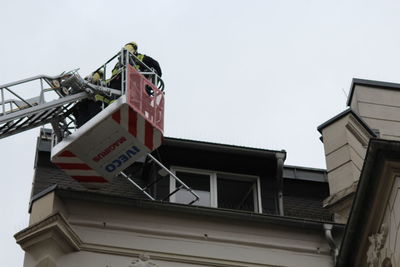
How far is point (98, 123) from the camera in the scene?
778 inches

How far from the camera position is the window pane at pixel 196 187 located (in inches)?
837

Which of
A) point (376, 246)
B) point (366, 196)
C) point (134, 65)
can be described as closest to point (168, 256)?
point (134, 65)

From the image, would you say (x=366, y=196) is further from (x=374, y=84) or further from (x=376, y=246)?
(x=374, y=84)

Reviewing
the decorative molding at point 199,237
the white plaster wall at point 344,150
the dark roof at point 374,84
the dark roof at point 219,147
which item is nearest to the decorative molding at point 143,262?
the decorative molding at point 199,237

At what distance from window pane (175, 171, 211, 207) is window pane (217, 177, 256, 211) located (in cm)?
27

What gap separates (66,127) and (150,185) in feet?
6.44

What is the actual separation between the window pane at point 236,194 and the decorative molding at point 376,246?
14.5 feet

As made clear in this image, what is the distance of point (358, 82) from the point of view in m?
25.4

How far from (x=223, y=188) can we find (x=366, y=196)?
542cm

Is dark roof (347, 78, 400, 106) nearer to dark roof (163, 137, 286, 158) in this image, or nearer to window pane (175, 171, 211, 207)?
dark roof (163, 137, 286, 158)

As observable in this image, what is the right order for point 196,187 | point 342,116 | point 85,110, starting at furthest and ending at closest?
point 342,116
point 196,187
point 85,110

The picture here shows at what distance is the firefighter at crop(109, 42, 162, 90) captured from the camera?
21.4m

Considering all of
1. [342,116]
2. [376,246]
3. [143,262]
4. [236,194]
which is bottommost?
[376,246]

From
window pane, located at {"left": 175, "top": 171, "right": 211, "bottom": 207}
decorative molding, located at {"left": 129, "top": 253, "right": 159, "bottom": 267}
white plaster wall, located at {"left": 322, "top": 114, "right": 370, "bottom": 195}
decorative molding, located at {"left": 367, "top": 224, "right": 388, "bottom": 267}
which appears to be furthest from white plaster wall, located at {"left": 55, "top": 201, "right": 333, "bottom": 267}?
decorative molding, located at {"left": 367, "top": 224, "right": 388, "bottom": 267}
